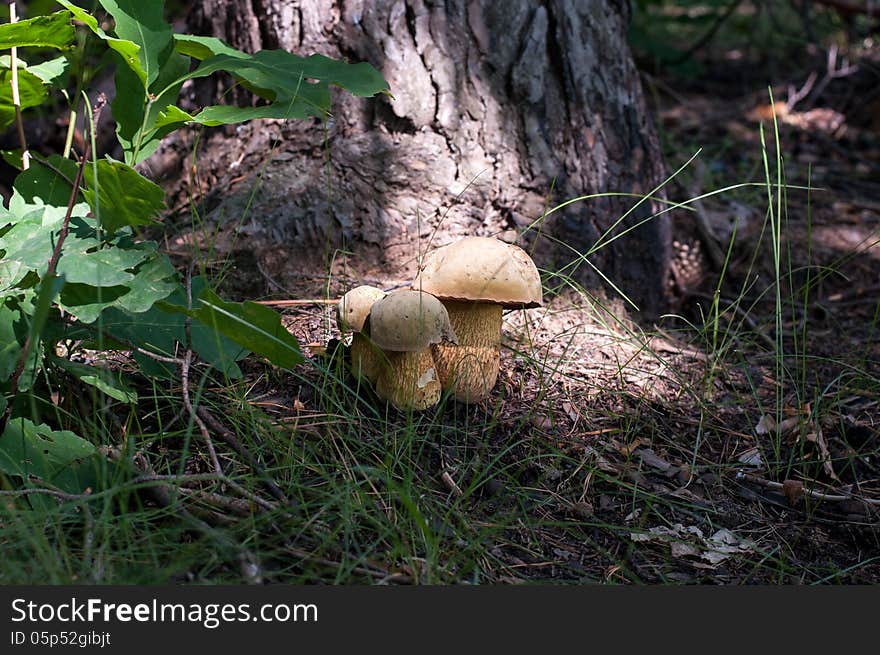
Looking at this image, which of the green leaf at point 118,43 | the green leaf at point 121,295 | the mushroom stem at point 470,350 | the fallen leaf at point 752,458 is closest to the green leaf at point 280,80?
the green leaf at point 118,43

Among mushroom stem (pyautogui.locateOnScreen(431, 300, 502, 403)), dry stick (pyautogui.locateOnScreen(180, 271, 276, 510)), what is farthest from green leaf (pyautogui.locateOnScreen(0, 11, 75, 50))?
mushroom stem (pyautogui.locateOnScreen(431, 300, 502, 403))

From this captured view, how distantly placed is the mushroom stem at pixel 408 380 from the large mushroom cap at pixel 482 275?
0.57ft

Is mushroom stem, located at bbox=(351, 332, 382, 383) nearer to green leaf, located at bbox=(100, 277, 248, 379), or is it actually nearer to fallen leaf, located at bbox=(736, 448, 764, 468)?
green leaf, located at bbox=(100, 277, 248, 379)

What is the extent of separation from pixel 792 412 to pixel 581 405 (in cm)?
64

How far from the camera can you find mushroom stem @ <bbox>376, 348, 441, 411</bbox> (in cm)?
195

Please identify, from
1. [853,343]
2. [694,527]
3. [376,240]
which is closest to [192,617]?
[694,527]

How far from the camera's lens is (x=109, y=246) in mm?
1729

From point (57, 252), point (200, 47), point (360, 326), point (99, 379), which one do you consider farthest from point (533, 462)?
point (200, 47)

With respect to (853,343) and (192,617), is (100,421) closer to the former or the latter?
(192,617)

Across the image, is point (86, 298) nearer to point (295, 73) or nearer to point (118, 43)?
point (118, 43)

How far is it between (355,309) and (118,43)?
2.56ft

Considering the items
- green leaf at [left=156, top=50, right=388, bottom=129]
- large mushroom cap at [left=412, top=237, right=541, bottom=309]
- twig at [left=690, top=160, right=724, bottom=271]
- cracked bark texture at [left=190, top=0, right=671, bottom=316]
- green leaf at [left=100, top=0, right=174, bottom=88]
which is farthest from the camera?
twig at [left=690, top=160, right=724, bottom=271]

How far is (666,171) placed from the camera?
315 cm

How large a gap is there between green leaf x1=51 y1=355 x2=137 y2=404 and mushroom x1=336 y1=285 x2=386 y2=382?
0.52m
